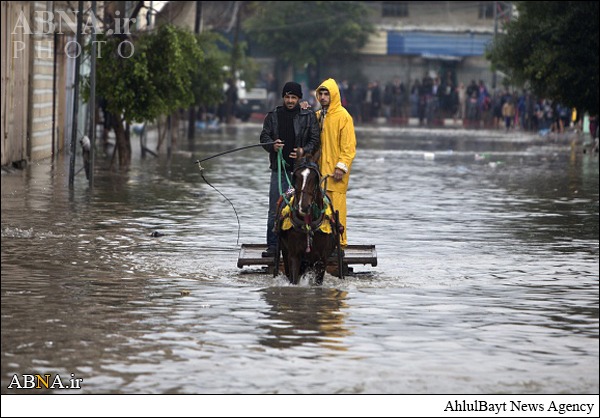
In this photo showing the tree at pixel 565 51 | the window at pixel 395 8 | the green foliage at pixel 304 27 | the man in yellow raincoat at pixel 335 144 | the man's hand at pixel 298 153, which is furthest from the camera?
the window at pixel 395 8

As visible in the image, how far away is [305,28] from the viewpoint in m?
81.0

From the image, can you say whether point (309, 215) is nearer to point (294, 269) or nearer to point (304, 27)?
point (294, 269)

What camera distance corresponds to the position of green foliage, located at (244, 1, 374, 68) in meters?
80.9

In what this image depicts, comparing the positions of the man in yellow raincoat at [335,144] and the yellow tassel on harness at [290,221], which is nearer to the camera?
the yellow tassel on harness at [290,221]

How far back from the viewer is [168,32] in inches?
1059

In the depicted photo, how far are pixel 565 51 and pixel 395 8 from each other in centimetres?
6075

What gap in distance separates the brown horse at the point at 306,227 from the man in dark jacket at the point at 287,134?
0.52 meters

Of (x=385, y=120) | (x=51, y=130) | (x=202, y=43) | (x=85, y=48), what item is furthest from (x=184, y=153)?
(x=385, y=120)

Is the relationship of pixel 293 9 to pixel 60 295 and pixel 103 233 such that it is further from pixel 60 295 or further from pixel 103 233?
pixel 60 295

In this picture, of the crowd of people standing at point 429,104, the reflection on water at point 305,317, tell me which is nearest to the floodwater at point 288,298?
the reflection on water at point 305,317

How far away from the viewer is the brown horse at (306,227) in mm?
12547

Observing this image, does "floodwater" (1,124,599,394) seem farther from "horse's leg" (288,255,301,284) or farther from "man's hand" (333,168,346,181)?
"man's hand" (333,168,346,181)

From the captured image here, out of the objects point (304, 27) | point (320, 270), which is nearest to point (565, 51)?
point (320, 270)

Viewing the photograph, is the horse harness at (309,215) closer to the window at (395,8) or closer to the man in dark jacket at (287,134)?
the man in dark jacket at (287,134)
